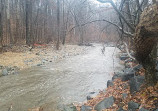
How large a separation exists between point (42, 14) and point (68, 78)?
20.2 meters

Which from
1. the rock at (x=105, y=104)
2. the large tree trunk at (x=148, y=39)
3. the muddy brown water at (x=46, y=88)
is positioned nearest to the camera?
the large tree trunk at (x=148, y=39)

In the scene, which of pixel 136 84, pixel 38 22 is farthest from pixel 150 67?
pixel 38 22

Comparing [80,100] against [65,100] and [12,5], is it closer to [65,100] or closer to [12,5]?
[65,100]

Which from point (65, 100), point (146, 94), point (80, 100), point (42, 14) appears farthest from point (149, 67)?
point (42, 14)

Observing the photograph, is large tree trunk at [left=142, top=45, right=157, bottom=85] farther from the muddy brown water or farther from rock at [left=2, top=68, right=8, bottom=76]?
rock at [left=2, top=68, right=8, bottom=76]

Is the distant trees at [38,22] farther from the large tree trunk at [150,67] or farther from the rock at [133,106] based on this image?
the rock at [133,106]

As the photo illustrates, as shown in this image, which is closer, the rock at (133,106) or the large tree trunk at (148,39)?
the large tree trunk at (148,39)

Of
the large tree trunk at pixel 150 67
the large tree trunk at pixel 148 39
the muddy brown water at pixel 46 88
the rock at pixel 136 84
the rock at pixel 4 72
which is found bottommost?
the muddy brown water at pixel 46 88

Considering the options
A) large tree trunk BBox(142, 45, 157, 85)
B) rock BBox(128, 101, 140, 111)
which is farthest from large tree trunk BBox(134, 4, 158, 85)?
rock BBox(128, 101, 140, 111)

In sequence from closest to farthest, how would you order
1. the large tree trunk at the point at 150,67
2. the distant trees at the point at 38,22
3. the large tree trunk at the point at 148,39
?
1. the large tree trunk at the point at 148,39
2. the large tree trunk at the point at 150,67
3. the distant trees at the point at 38,22

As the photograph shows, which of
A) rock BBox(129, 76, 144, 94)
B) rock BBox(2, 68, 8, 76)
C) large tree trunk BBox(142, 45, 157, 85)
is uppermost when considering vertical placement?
large tree trunk BBox(142, 45, 157, 85)

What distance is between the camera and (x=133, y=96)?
4.53 m

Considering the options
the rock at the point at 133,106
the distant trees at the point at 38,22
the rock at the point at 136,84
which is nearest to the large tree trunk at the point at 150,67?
the rock at the point at 136,84

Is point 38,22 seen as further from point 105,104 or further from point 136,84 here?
point 136,84
